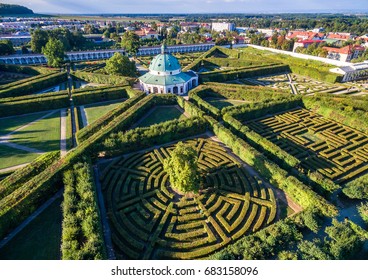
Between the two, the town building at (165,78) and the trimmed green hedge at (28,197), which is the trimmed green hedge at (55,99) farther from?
the trimmed green hedge at (28,197)

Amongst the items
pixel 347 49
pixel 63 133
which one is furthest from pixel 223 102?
pixel 347 49

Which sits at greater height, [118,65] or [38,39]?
[38,39]

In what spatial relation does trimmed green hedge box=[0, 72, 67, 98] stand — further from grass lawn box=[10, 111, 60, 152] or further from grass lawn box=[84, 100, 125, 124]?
grass lawn box=[84, 100, 125, 124]

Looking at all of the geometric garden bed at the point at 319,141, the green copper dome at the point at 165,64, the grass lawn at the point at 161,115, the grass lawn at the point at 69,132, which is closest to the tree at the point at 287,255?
the geometric garden bed at the point at 319,141

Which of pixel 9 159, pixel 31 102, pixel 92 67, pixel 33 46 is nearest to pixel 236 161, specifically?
pixel 9 159

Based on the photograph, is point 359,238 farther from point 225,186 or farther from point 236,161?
point 236,161

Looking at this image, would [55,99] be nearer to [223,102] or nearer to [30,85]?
[30,85]
